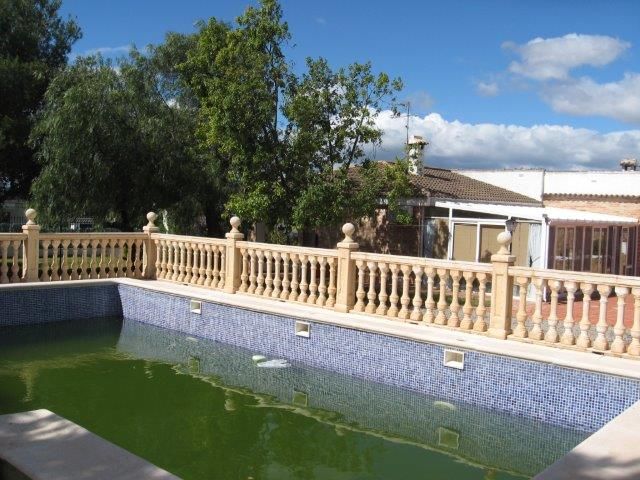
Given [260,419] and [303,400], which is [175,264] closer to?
[303,400]

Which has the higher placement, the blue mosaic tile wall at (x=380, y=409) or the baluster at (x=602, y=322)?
the baluster at (x=602, y=322)

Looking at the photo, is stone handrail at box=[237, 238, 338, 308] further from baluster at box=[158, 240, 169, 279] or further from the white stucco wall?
the white stucco wall

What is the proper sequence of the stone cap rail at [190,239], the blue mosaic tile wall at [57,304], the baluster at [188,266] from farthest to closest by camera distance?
the baluster at [188,266] → the stone cap rail at [190,239] → the blue mosaic tile wall at [57,304]

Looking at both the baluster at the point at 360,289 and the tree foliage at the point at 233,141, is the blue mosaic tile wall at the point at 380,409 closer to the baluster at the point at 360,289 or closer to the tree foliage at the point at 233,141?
the baluster at the point at 360,289

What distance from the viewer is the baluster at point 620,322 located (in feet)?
25.1

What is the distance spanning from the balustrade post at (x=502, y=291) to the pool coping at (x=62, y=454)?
5.67 metres

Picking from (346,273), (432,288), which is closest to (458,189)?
(346,273)

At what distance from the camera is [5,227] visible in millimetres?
33250

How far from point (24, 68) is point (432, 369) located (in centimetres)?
1614

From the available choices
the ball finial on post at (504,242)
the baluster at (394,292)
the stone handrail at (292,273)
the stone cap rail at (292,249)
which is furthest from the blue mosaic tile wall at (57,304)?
the ball finial on post at (504,242)

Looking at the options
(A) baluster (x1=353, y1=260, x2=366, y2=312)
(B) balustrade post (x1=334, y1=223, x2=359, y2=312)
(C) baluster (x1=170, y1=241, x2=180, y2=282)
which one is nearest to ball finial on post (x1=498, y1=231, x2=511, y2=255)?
(A) baluster (x1=353, y1=260, x2=366, y2=312)

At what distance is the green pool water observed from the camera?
6434 mm

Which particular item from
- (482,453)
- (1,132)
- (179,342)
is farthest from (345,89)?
(482,453)

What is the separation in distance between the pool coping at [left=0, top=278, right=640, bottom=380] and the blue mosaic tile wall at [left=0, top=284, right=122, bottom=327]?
13 centimetres
